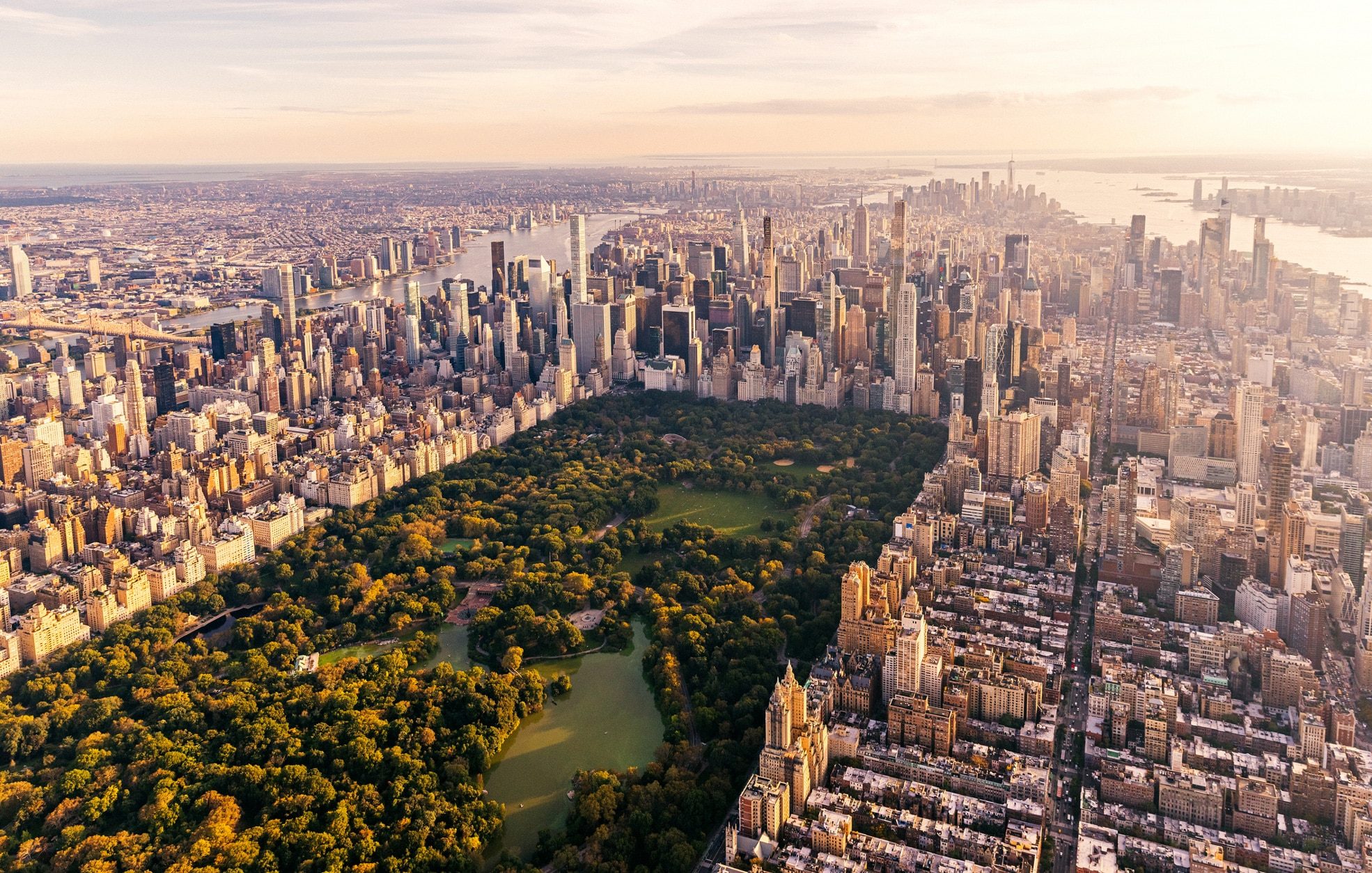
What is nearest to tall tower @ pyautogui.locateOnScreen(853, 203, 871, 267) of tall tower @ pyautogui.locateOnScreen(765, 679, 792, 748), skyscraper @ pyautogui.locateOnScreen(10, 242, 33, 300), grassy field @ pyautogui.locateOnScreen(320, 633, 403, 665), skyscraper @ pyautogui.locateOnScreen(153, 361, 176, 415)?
skyscraper @ pyautogui.locateOnScreen(153, 361, 176, 415)

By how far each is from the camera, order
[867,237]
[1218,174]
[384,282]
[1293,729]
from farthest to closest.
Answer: [384,282] < [867,237] < [1218,174] < [1293,729]

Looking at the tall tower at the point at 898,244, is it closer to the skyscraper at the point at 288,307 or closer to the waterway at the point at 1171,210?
the waterway at the point at 1171,210

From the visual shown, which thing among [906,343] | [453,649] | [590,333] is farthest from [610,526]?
[590,333]

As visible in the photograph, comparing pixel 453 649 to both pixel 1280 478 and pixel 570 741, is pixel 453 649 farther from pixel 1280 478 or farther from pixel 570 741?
pixel 1280 478

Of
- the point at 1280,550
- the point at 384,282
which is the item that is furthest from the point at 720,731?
the point at 384,282

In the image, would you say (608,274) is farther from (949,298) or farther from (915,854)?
(915,854)

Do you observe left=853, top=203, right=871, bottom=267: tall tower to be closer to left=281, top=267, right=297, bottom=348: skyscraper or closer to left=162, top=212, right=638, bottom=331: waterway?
left=162, top=212, right=638, bottom=331: waterway

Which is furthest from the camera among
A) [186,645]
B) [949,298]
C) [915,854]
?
[949,298]
